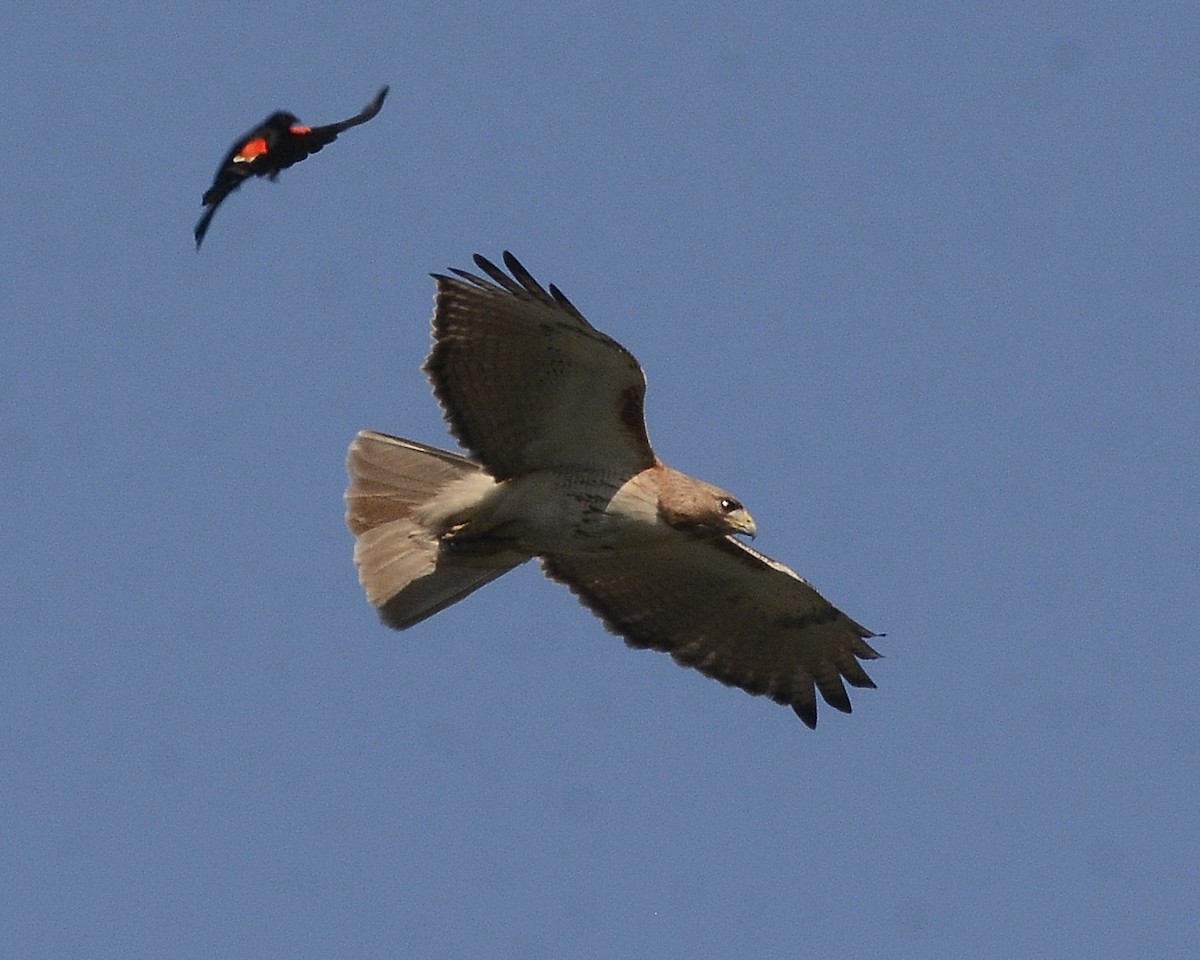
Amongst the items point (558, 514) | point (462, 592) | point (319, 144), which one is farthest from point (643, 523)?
point (319, 144)

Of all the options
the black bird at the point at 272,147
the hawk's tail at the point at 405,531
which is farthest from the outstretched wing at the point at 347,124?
the hawk's tail at the point at 405,531

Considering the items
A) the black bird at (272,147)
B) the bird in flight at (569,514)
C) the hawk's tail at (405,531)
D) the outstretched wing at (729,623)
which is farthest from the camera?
the outstretched wing at (729,623)

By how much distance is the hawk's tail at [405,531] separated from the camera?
→ 13.4 m

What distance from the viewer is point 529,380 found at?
12656mm

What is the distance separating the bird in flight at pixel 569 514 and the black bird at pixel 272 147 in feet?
3.07

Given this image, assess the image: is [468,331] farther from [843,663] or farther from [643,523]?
[843,663]

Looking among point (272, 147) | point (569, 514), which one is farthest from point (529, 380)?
point (272, 147)

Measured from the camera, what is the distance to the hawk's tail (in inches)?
526

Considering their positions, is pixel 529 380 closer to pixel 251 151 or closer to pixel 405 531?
pixel 405 531

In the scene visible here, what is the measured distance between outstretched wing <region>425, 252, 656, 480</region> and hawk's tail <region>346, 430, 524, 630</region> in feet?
1.54

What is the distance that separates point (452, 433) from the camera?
12984 mm

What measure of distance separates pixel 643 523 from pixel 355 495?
5.95 ft

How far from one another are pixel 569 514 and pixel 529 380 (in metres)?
0.74

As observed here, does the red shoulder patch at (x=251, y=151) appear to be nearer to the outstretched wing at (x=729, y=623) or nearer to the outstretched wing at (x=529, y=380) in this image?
the outstretched wing at (x=529, y=380)
